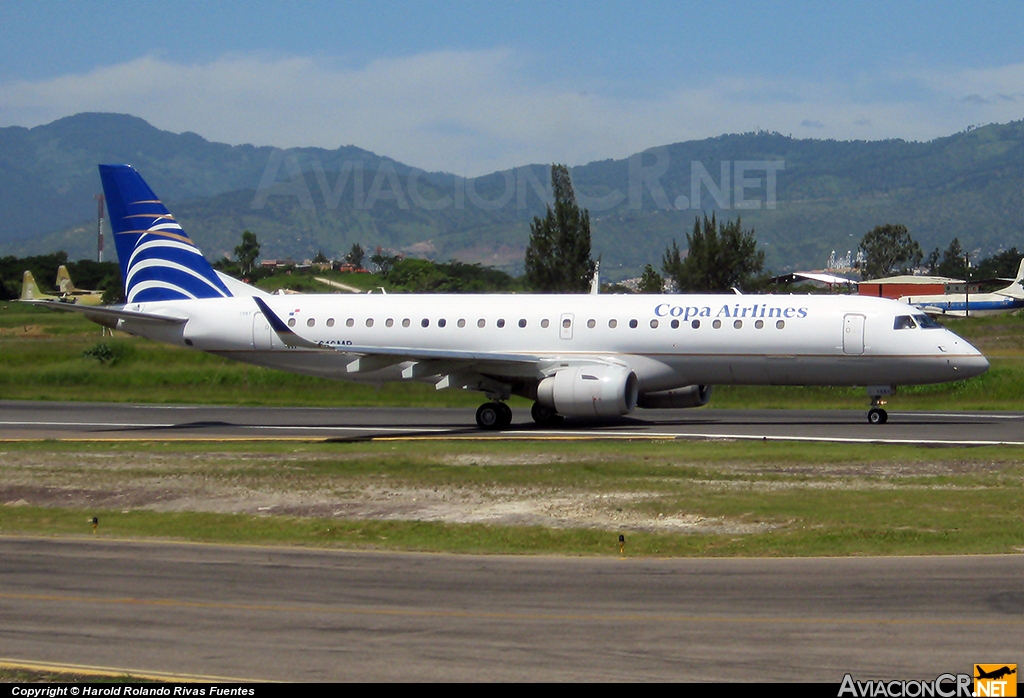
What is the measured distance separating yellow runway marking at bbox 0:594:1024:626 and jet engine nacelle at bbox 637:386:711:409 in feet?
77.3

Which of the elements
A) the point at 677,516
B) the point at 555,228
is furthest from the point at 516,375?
the point at 555,228

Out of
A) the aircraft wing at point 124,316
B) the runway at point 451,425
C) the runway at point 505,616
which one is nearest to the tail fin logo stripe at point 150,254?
the aircraft wing at point 124,316

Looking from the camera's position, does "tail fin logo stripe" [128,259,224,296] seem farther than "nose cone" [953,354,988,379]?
Yes

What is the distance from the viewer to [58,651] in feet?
43.1

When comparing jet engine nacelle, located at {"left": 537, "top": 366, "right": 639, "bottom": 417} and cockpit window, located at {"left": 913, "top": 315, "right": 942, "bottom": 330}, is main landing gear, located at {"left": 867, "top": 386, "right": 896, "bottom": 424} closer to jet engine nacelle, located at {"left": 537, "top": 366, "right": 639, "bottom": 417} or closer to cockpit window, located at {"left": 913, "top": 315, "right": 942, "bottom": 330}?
cockpit window, located at {"left": 913, "top": 315, "right": 942, "bottom": 330}

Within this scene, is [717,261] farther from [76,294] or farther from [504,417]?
[76,294]

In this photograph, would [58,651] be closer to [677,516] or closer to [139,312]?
[677,516]

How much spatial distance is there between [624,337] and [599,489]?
12.7 metres

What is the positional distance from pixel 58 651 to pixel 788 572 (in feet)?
30.8

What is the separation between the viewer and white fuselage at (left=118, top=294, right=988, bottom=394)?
34.8 meters

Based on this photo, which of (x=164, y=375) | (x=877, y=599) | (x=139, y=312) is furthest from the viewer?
(x=164, y=375)

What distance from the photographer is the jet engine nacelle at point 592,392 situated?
34000 millimetres

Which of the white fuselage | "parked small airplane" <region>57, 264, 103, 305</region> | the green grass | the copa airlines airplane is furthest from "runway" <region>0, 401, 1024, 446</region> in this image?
"parked small airplane" <region>57, 264, 103, 305</region>

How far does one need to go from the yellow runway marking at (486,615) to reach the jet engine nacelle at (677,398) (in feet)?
77.3
